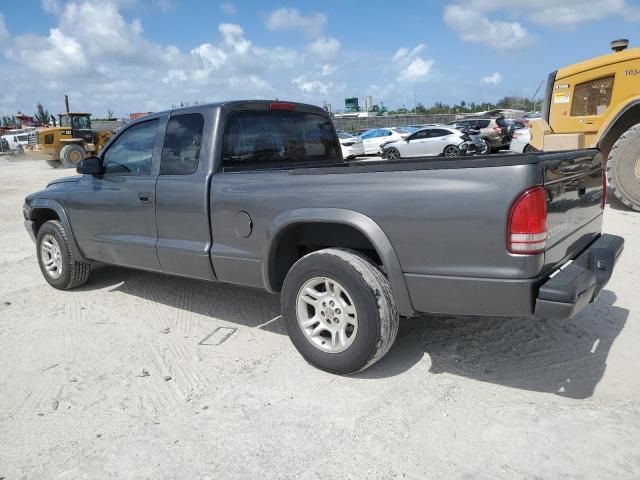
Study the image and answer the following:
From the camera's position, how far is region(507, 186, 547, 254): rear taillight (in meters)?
2.56

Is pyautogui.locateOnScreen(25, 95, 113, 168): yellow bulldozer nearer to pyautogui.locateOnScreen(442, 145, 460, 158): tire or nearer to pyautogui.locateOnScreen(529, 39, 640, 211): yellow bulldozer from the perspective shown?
pyautogui.locateOnScreen(442, 145, 460, 158): tire

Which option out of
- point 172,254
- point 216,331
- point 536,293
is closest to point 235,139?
point 172,254

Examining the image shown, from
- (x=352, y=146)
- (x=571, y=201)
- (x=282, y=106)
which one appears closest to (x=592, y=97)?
(x=282, y=106)

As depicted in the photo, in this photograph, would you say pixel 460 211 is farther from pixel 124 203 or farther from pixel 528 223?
pixel 124 203

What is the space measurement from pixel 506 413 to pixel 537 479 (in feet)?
1.83

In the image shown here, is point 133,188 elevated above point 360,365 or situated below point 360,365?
above

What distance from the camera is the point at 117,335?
4297mm

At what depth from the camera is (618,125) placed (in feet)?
27.7

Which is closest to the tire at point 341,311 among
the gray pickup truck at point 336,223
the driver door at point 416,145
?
the gray pickup truck at point 336,223

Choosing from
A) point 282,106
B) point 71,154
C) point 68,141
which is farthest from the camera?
point 68,141

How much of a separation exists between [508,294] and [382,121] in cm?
4685

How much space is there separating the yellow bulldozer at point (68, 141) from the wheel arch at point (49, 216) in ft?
63.7

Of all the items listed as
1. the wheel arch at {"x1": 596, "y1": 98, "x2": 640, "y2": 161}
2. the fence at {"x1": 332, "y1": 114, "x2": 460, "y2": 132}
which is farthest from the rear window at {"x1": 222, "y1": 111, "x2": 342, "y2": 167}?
the fence at {"x1": 332, "y1": 114, "x2": 460, "y2": 132}

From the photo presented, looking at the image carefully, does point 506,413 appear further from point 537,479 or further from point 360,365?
point 360,365
